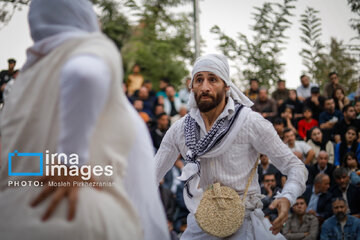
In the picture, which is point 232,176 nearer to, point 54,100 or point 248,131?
point 248,131

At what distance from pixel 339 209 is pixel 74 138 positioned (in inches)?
268

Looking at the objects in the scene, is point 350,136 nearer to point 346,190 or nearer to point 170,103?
point 346,190

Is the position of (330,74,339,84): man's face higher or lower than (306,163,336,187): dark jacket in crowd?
higher

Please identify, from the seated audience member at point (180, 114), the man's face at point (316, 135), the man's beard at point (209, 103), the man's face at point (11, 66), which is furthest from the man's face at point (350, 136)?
the man's face at point (11, 66)

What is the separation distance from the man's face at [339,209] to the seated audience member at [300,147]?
5.58ft

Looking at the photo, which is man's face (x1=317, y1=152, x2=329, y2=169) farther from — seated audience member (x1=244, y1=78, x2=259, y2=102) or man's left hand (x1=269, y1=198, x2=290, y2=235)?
man's left hand (x1=269, y1=198, x2=290, y2=235)

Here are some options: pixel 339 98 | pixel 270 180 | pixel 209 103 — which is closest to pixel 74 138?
pixel 209 103

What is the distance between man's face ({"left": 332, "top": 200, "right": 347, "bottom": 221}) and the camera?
25.8ft

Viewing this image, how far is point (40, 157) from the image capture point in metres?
2.13

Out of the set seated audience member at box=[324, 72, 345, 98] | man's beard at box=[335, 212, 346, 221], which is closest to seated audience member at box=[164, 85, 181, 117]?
seated audience member at box=[324, 72, 345, 98]

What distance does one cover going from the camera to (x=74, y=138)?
6.46ft

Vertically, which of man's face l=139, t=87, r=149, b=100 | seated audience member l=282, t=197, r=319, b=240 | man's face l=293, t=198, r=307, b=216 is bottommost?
seated audience member l=282, t=197, r=319, b=240

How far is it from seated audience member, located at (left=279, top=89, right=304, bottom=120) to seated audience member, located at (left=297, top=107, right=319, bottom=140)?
0.94ft

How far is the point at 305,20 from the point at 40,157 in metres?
13.5
